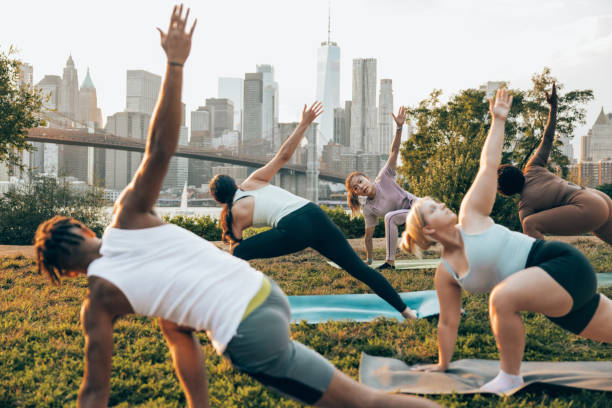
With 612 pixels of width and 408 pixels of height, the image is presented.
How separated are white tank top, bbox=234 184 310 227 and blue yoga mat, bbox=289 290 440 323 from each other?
3.23 feet

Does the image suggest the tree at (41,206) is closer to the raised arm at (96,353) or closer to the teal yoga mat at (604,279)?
the teal yoga mat at (604,279)

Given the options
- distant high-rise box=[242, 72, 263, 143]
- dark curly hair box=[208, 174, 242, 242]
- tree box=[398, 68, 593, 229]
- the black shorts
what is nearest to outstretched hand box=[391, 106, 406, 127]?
dark curly hair box=[208, 174, 242, 242]

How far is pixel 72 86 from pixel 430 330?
145662 mm

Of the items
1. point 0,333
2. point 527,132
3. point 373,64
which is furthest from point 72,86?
point 0,333

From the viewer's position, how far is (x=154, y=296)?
1583 millimetres

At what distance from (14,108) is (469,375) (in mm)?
10246

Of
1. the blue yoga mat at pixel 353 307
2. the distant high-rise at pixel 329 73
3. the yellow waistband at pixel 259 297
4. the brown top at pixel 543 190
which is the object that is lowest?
the blue yoga mat at pixel 353 307

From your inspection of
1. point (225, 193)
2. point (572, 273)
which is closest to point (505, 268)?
point (572, 273)

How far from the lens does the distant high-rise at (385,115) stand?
14438 cm

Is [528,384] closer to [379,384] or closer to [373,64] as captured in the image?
[379,384]

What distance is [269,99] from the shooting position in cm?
15688

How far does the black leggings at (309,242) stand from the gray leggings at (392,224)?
2270 millimetres

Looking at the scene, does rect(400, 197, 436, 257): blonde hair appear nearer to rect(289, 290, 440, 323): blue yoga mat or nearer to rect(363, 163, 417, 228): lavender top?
rect(289, 290, 440, 323): blue yoga mat

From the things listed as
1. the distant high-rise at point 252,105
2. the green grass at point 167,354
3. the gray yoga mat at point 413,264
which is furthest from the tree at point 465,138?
the distant high-rise at point 252,105
